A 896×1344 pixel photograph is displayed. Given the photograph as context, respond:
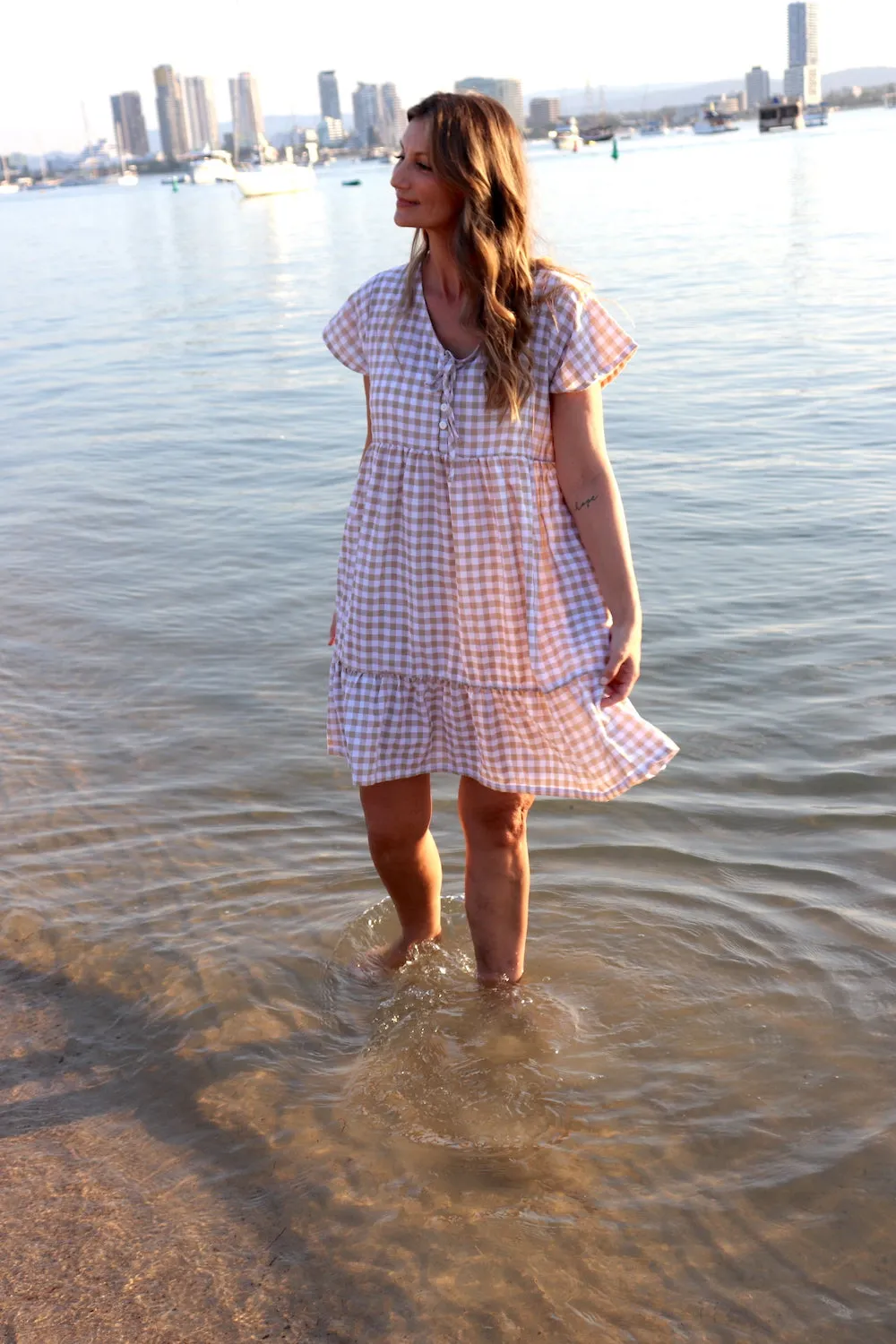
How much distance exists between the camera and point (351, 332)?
114 inches

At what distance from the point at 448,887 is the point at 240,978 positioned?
0.75m

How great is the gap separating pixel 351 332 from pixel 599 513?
2.27ft

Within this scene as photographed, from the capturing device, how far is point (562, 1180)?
275cm

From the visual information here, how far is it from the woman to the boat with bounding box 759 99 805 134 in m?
143

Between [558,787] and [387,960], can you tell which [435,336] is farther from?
[387,960]

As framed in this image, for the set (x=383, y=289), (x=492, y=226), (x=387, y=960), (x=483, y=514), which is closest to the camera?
(x=492, y=226)

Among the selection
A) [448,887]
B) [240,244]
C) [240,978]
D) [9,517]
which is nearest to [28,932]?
[240,978]

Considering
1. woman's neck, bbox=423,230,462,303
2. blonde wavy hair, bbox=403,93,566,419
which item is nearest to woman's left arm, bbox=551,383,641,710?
blonde wavy hair, bbox=403,93,566,419

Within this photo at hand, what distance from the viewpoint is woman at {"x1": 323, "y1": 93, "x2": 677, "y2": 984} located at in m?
2.59

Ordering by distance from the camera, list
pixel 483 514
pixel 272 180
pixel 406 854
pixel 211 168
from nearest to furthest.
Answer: pixel 483 514
pixel 406 854
pixel 272 180
pixel 211 168

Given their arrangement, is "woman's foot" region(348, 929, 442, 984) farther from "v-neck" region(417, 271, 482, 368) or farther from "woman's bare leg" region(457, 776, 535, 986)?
"v-neck" region(417, 271, 482, 368)

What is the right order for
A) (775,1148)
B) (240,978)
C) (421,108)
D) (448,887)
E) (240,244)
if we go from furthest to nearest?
1. (240,244)
2. (448,887)
3. (240,978)
4. (775,1148)
5. (421,108)

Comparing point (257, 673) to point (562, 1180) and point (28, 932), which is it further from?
point (562, 1180)

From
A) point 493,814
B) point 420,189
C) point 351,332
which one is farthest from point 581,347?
point 493,814
